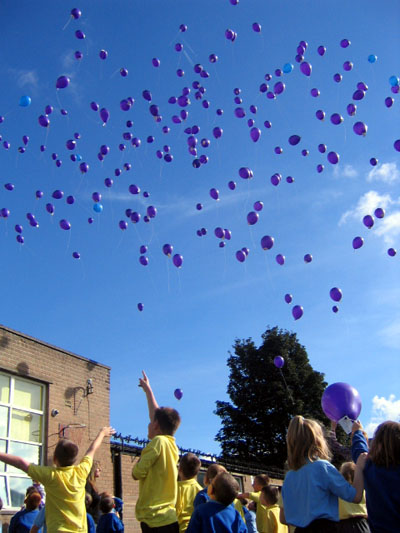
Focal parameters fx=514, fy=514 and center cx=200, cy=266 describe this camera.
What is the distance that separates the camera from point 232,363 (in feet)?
93.7

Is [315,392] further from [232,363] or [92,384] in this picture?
[92,384]

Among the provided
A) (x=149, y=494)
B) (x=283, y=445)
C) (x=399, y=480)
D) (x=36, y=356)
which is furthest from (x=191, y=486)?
(x=283, y=445)

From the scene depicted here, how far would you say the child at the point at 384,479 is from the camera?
8.01ft

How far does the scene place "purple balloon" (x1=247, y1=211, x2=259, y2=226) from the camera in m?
7.35

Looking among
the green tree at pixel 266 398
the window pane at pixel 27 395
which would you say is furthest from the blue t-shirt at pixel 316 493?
the green tree at pixel 266 398

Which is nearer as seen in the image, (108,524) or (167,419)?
(167,419)

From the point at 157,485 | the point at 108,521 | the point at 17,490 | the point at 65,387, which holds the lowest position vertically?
the point at 108,521

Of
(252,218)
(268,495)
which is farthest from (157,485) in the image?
(252,218)

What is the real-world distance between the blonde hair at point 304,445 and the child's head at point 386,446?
29cm

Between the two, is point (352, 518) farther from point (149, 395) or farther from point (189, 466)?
point (149, 395)

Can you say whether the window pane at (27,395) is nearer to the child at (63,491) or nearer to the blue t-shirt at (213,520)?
the child at (63,491)

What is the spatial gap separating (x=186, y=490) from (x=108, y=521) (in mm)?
1861

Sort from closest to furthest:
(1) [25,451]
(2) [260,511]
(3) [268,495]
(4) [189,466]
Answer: (4) [189,466] < (3) [268,495] < (2) [260,511] < (1) [25,451]

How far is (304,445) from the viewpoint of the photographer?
110 inches
